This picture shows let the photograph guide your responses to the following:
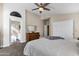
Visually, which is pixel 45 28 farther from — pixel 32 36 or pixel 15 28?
pixel 15 28

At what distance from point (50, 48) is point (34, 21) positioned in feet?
1.36

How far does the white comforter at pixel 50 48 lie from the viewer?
154cm

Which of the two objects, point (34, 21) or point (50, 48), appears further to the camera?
point (34, 21)

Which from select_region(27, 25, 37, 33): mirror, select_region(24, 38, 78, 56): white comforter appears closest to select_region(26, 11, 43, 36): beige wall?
select_region(27, 25, 37, 33): mirror

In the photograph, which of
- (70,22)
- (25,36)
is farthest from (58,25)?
(25,36)

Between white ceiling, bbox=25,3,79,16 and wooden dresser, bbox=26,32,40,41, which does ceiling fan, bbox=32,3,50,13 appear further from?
wooden dresser, bbox=26,32,40,41

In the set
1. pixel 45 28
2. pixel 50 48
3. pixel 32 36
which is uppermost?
pixel 45 28

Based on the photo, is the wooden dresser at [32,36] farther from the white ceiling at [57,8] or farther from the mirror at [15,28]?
the white ceiling at [57,8]

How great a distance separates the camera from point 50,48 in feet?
5.14

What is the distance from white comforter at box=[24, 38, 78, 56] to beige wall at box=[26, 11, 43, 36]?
149mm

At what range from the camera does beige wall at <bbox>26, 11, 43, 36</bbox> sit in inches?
64.9

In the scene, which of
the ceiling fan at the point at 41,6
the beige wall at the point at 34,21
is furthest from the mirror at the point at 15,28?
the ceiling fan at the point at 41,6

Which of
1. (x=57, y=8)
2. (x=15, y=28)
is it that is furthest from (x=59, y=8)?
(x=15, y=28)

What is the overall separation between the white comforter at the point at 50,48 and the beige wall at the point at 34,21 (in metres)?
0.15
